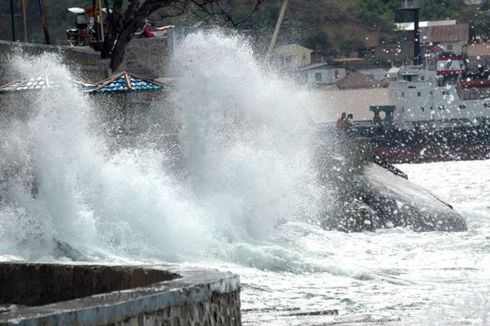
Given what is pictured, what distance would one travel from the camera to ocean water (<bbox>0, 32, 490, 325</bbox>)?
555 inches

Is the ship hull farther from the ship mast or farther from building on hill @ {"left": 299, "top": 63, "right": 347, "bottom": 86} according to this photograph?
the ship mast

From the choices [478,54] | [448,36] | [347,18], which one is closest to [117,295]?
[478,54]

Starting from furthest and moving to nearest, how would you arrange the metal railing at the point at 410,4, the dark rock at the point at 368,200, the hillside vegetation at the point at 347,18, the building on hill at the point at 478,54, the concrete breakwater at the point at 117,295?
the metal railing at the point at 410,4 → the building on hill at the point at 478,54 → the hillside vegetation at the point at 347,18 → the dark rock at the point at 368,200 → the concrete breakwater at the point at 117,295

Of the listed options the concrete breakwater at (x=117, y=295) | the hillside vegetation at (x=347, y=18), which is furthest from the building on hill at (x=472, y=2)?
the concrete breakwater at (x=117, y=295)

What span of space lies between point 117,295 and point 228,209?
15.4 m

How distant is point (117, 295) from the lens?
5191mm

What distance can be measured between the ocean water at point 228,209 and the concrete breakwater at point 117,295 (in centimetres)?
552

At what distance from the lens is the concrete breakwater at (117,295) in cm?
490

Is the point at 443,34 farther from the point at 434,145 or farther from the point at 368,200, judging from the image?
the point at 368,200

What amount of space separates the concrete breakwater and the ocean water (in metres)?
5.52

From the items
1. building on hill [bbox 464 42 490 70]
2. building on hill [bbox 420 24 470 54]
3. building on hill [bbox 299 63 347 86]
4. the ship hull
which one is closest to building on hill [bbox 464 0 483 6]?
building on hill [bbox 420 24 470 54]

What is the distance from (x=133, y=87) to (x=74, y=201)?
6.94 m

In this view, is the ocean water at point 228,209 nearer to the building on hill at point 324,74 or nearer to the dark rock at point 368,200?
the dark rock at point 368,200

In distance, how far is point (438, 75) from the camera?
3725 inches
